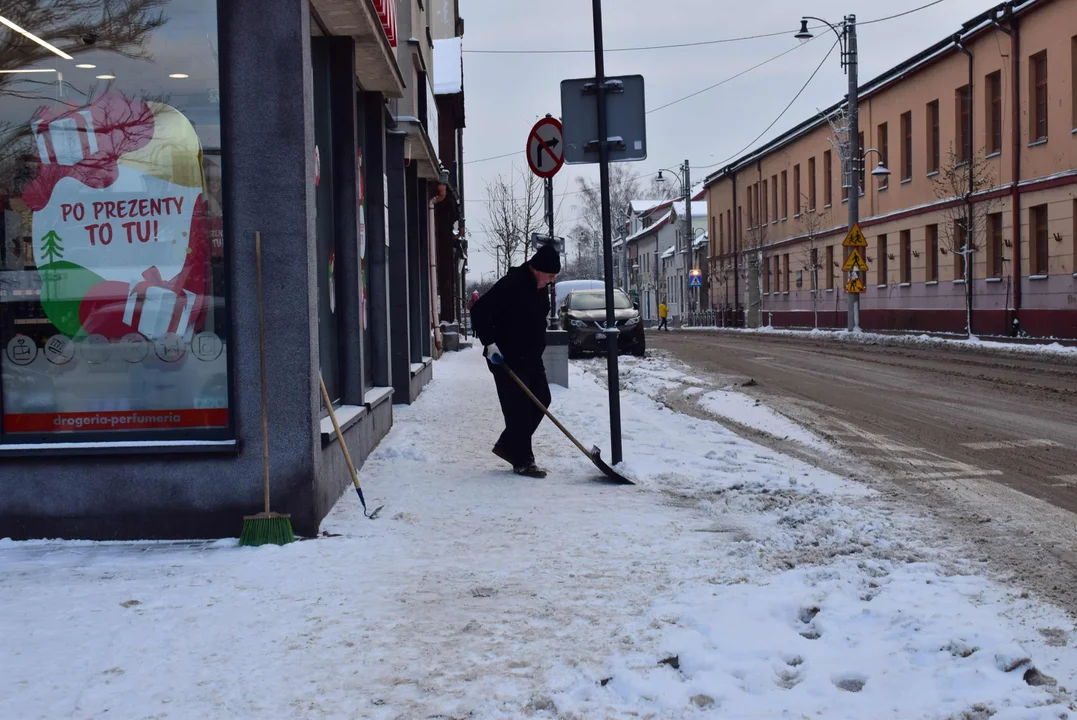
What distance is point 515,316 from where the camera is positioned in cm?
847

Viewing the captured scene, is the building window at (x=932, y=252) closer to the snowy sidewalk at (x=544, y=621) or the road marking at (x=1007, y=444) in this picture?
the road marking at (x=1007, y=444)

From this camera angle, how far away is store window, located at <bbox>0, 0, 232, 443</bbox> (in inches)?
238

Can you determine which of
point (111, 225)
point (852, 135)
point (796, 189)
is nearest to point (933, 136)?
point (852, 135)

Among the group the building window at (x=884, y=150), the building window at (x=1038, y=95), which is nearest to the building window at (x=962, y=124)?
the building window at (x=1038, y=95)

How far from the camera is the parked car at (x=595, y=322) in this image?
23.4 metres

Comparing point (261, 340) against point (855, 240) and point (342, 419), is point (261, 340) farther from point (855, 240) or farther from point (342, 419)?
point (855, 240)

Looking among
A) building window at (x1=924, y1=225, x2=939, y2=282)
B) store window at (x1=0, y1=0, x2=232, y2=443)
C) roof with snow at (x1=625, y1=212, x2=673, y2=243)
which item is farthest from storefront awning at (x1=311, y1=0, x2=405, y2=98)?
roof with snow at (x1=625, y1=212, x2=673, y2=243)

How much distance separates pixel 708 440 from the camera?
970cm

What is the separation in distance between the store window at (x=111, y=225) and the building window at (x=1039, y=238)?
77.8 feet

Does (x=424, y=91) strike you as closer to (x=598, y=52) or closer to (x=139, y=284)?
(x=598, y=52)

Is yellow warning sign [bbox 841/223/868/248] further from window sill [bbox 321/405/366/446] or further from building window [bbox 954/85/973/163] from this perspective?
window sill [bbox 321/405/366/446]

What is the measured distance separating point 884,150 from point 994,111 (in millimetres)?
9245

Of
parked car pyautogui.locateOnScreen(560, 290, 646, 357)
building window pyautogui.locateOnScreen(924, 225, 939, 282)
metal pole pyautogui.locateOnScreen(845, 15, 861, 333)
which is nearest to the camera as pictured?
parked car pyautogui.locateOnScreen(560, 290, 646, 357)

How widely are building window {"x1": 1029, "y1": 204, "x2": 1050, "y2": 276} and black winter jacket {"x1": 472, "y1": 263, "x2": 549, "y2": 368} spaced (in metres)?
20.8
